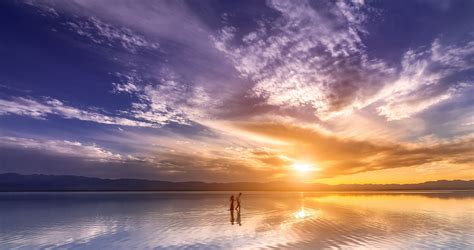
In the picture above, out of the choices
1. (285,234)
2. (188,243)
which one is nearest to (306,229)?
(285,234)

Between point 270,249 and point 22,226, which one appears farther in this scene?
point 22,226

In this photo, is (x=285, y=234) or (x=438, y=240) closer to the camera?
(x=438, y=240)

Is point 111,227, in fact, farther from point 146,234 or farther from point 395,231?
point 395,231

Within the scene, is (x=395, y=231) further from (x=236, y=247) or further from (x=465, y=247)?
(x=236, y=247)

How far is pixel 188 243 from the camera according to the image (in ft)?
75.4

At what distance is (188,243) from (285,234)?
773 centimetres

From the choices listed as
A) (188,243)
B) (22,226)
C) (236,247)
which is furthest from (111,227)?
(236,247)

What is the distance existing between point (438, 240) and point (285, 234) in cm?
1006

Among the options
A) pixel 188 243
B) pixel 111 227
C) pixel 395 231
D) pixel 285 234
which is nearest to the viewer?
pixel 188 243

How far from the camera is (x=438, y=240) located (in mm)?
24062

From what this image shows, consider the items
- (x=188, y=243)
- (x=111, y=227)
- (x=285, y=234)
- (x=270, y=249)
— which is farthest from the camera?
(x=111, y=227)

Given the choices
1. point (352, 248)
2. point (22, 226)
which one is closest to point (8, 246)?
point (22, 226)

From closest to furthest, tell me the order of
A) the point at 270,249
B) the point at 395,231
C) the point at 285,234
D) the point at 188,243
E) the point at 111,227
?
the point at 270,249 < the point at 188,243 < the point at 285,234 < the point at 395,231 < the point at 111,227

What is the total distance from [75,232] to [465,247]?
26388 mm
